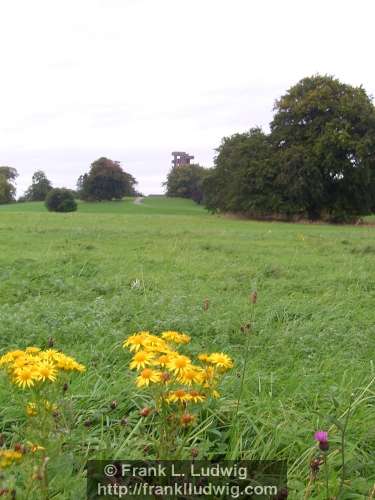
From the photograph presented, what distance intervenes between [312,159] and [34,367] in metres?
26.7

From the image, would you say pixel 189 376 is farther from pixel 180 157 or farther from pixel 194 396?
pixel 180 157

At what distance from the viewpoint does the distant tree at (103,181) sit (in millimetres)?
65375

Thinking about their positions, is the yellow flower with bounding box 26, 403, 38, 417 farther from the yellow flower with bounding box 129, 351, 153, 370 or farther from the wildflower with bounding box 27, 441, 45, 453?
the yellow flower with bounding box 129, 351, 153, 370

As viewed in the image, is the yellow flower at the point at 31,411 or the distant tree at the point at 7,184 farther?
the distant tree at the point at 7,184

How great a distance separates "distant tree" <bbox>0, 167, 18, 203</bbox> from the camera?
229 feet

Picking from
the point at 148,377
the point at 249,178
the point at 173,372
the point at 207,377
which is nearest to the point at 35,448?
the point at 148,377

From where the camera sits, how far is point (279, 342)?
13.1 feet

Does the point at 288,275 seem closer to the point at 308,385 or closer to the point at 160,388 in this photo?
the point at 308,385

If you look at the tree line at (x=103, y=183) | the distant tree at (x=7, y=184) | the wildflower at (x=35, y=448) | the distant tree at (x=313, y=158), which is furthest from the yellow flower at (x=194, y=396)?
the distant tree at (x=7, y=184)

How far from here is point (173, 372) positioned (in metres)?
1.81

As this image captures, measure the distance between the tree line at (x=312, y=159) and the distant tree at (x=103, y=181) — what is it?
3736 cm

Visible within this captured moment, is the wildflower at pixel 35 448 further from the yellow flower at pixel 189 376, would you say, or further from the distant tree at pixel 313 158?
the distant tree at pixel 313 158

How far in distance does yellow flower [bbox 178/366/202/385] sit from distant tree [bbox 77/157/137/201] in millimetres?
65112

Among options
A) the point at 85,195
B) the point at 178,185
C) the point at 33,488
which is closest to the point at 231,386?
the point at 33,488
